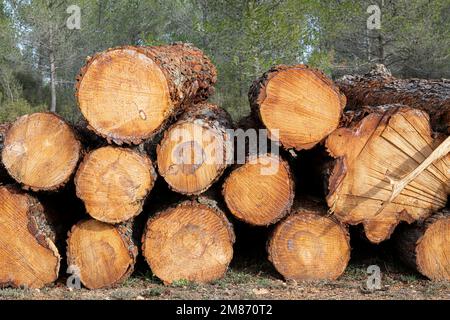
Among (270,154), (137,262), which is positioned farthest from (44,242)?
(270,154)

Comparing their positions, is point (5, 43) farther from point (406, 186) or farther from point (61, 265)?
point (406, 186)

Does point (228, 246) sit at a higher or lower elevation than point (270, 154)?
lower

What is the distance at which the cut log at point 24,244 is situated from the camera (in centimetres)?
436

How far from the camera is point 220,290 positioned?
167 inches

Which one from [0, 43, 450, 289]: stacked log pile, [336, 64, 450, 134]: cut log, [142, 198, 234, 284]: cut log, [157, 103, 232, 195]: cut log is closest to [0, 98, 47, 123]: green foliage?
[336, 64, 450, 134]: cut log

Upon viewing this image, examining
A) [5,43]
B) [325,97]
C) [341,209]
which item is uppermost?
[325,97]

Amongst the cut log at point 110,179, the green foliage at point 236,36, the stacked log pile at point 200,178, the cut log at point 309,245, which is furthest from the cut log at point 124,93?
the green foliage at point 236,36

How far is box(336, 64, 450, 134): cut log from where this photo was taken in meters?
4.70

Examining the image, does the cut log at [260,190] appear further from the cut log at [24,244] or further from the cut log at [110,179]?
the cut log at [24,244]

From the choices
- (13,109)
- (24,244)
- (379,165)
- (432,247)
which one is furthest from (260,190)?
(13,109)

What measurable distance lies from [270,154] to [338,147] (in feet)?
1.64

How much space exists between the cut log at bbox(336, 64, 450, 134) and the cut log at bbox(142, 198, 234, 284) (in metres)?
1.90

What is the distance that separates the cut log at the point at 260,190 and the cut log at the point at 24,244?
140 centimetres
